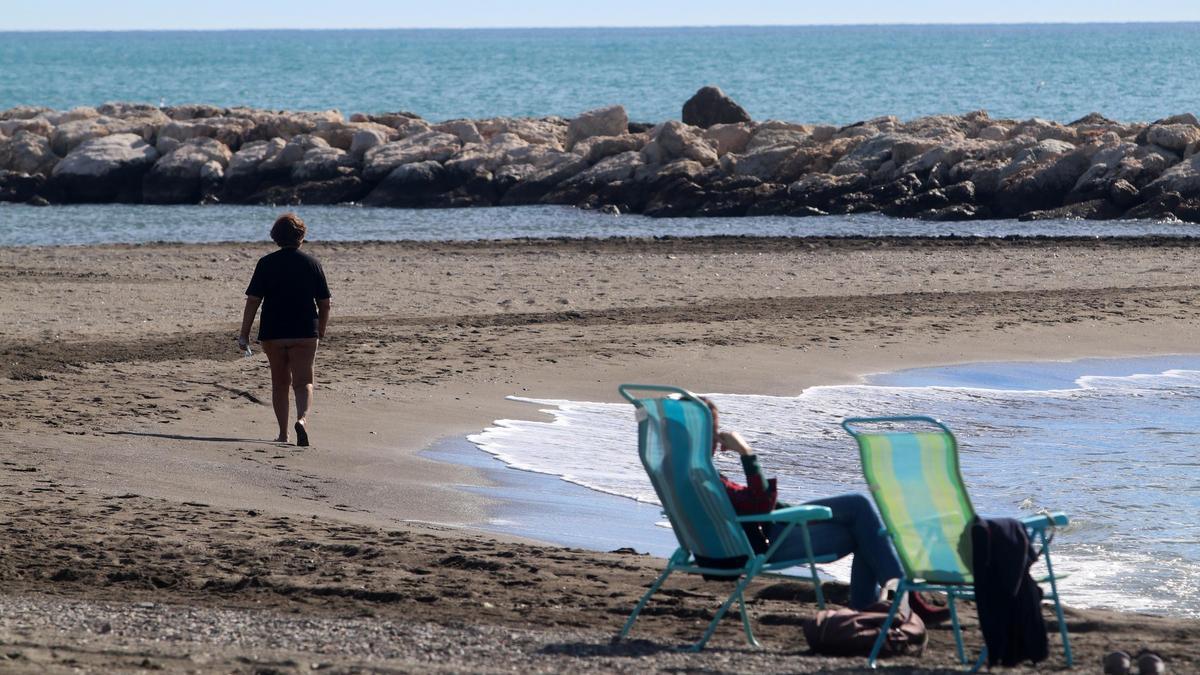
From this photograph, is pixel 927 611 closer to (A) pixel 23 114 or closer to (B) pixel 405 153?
(B) pixel 405 153

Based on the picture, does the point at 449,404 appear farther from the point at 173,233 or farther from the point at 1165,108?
the point at 1165,108

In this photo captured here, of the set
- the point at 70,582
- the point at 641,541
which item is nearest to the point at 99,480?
the point at 70,582

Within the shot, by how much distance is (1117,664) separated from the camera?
216 inches

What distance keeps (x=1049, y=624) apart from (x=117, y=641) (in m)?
3.42

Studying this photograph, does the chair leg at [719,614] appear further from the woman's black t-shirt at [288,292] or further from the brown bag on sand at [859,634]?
the woman's black t-shirt at [288,292]

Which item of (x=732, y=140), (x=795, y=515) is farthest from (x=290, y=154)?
(x=795, y=515)

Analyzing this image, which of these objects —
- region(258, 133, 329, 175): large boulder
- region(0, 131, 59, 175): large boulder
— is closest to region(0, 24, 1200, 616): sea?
region(258, 133, 329, 175): large boulder

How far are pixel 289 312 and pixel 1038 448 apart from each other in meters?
4.86

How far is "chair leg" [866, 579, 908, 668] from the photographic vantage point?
5.56 meters

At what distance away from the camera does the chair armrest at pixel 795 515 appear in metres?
5.84

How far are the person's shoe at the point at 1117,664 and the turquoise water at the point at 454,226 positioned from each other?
19.7 meters

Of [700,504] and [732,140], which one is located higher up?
[700,504]

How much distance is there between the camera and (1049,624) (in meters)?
6.40

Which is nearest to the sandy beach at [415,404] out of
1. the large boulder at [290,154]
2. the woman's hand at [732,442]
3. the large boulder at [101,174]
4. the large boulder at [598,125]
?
the woman's hand at [732,442]
